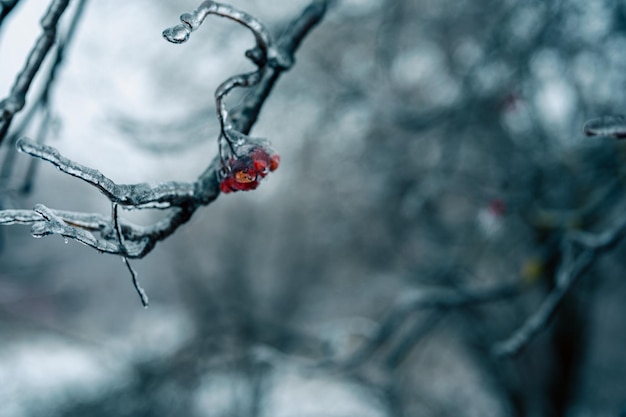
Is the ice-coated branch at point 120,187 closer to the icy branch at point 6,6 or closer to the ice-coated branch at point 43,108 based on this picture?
the icy branch at point 6,6

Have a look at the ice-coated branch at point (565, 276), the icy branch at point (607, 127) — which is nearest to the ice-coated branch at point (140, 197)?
the icy branch at point (607, 127)

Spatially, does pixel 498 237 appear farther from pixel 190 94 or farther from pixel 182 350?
pixel 190 94

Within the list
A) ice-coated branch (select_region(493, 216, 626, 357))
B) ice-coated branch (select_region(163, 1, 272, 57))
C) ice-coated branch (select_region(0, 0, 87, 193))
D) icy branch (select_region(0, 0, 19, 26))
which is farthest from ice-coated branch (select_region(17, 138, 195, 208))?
ice-coated branch (select_region(493, 216, 626, 357))

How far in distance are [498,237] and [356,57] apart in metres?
2.90

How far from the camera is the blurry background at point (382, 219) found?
3135mm

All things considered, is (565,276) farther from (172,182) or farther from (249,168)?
(172,182)

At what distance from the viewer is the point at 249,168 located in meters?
0.99

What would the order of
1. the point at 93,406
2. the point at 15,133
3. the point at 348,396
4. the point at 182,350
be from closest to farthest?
the point at 15,133
the point at 93,406
the point at 182,350
the point at 348,396

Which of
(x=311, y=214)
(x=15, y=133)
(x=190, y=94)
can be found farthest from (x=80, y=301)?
(x=15, y=133)

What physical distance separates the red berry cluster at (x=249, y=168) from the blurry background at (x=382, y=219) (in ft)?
2.22

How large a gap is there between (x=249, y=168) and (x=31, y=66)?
0.57 metres

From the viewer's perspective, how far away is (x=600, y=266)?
13.8 feet

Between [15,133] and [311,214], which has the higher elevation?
[15,133]

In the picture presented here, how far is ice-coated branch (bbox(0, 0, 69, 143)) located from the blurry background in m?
0.15
